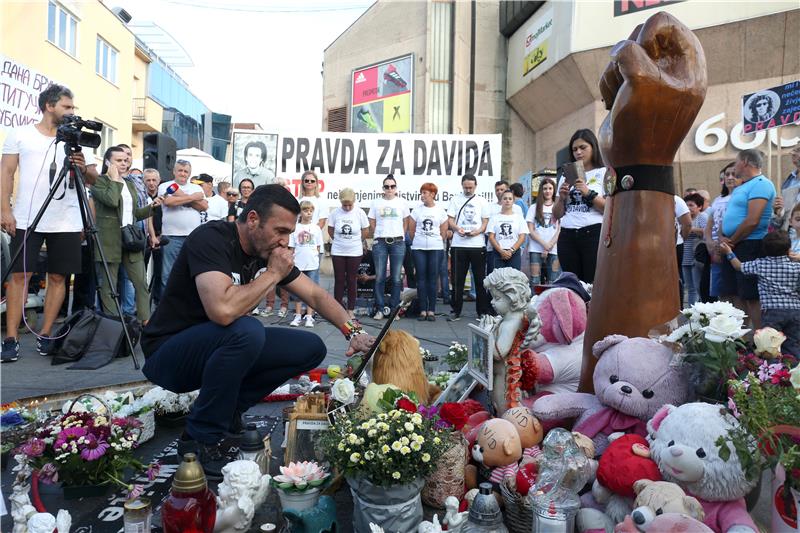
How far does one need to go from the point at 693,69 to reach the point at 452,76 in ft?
53.3

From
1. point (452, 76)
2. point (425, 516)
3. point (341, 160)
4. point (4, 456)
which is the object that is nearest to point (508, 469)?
point (425, 516)

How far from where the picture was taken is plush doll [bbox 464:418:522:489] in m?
2.41

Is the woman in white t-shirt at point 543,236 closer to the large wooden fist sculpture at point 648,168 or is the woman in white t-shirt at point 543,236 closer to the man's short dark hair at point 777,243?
the man's short dark hair at point 777,243

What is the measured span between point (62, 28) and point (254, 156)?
11858mm

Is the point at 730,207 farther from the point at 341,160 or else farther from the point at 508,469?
the point at 341,160

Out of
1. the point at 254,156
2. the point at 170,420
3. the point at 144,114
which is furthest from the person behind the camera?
the point at 144,114

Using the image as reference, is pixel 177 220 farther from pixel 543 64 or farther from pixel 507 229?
pixel 543 64

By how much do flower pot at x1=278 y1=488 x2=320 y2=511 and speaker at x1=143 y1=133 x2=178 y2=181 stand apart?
6.76m

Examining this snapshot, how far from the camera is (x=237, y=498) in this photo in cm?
213

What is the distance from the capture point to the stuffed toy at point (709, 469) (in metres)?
1.95

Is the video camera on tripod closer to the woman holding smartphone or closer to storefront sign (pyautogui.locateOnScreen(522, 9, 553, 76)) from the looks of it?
the woman holding smartphone

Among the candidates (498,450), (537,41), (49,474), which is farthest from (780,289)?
(537,41)

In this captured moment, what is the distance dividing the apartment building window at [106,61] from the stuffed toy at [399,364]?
863 inches

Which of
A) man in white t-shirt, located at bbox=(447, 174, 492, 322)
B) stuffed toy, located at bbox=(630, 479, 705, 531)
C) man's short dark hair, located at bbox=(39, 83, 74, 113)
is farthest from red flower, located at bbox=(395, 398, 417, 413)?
man in white t-shirt, located at bbox=(447, 174, 492, 322)
